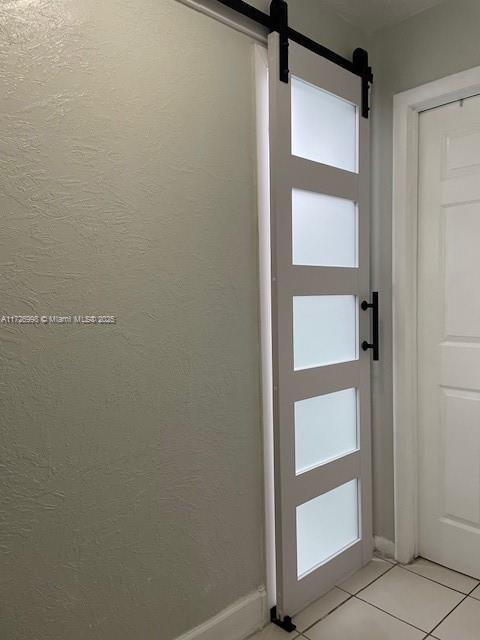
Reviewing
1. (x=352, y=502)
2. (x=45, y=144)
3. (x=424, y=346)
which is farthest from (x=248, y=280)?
(x=352, y=502)

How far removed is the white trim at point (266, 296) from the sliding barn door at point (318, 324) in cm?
3

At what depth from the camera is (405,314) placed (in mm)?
2258

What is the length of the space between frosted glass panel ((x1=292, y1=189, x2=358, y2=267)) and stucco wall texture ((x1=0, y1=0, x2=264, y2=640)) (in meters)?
0.25

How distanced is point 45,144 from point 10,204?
20cm

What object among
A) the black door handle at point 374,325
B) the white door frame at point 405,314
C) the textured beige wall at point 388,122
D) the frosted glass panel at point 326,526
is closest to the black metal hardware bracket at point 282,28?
the textured beige wall at point 388,122

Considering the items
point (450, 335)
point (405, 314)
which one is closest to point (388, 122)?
point (405, 314)

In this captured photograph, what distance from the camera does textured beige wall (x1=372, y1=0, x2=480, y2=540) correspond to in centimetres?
209

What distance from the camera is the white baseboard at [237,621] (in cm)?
167

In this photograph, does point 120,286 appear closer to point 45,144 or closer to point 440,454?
point 45,144

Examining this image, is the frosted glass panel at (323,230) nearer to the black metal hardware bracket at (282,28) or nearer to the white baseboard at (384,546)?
the black metal hardware bracket at (282,28)

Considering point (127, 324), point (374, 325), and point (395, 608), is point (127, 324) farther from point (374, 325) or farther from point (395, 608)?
point (395, 608)

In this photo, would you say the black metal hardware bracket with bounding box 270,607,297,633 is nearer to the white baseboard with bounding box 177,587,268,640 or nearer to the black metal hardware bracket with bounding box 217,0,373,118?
the white baseboard with bounding box 177,587,268,640

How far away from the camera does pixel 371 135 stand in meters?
2.34

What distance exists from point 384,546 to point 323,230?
1.60 meters
